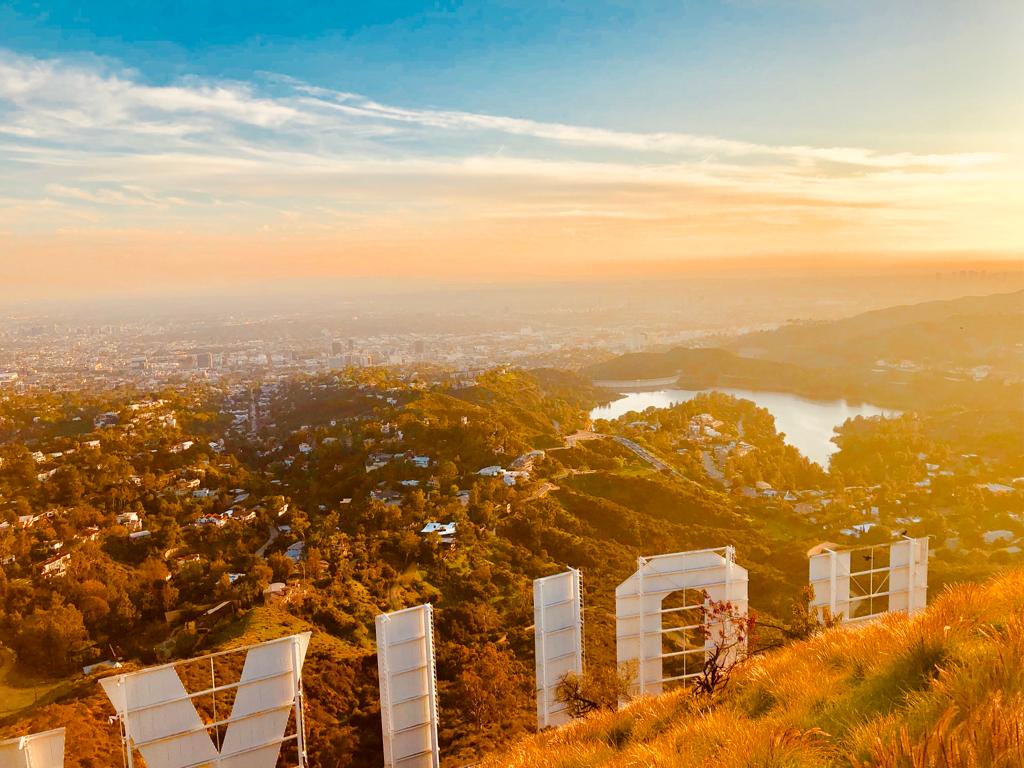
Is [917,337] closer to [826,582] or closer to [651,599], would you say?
[826,582]

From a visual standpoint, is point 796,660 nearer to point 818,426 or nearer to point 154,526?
point 154,526

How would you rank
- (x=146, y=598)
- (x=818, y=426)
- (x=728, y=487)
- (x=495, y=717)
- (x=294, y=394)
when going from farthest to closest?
1. (x=818, y=426)
2. (x=294, y=394)
3. (x=728, y=487)
4. (x=146, y=598)
5. (x=495, y=717)

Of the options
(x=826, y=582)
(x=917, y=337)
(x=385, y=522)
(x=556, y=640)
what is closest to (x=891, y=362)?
(x=917, y=337)

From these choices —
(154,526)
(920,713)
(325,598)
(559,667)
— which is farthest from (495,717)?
(154,526)

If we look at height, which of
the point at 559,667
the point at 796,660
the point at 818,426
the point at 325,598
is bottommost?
the point at 818,426

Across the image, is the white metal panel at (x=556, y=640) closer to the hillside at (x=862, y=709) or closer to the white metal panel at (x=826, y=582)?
the hillside at (x=862, y=709)

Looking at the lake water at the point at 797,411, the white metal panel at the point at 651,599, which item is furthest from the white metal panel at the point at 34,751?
the lake water at the point at 797,411

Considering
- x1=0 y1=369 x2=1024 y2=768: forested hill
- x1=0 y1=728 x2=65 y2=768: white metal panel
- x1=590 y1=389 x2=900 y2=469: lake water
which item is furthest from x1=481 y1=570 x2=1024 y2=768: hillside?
x1=590 y1=389 x2=900 y2=469: lake water
